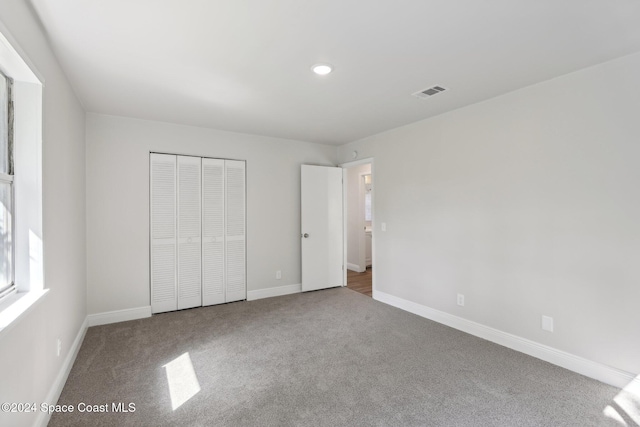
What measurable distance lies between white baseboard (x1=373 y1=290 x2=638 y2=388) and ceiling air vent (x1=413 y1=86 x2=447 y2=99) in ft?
7.91

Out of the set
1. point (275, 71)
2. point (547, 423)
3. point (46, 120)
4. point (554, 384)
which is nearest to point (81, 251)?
point (46, 120)

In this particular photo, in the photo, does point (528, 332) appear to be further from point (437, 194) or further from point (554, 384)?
point (437, 194)

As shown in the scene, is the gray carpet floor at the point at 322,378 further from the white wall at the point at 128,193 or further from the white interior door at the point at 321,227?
the white interior door at the point at 321,227

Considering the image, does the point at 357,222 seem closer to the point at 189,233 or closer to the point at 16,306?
the point at 189,233

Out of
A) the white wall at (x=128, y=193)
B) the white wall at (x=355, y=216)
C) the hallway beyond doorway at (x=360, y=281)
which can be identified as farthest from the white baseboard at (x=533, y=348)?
the white wall at (x=355, y=216)

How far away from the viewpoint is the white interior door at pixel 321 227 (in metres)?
4.93

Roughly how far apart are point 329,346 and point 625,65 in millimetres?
3303

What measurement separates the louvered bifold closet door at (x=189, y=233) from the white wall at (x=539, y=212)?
111 inches

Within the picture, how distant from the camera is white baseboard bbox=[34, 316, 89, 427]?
6.05ft

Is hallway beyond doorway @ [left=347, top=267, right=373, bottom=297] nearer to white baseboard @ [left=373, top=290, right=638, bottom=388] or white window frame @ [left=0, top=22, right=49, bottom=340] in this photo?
white baseboard @ [left=373, top=290, right=638, bottom=388]

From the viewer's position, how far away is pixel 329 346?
2977mm

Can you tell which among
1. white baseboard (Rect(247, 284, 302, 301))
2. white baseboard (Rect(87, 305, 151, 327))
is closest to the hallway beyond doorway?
white baseboard (Rect(247, 284, 302, 301))

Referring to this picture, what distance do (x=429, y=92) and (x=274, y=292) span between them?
3456 millimetres

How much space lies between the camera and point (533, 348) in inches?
110
